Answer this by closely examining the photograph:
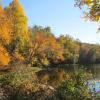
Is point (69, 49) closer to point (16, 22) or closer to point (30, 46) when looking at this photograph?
point (30, 46)

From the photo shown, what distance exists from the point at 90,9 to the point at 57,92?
184 inches

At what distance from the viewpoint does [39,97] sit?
47.7 ft

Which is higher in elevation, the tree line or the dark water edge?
the tree line

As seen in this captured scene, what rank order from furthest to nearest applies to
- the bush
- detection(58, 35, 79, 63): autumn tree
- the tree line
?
detection(58, 35, 79, 63): autumn tree, the tree line, the bush

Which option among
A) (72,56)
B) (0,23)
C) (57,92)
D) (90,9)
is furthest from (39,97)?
(72,56)

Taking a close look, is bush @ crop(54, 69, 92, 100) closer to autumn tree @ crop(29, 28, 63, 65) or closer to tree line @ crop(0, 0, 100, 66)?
tree line @ crop(0, 0, 100, 66)

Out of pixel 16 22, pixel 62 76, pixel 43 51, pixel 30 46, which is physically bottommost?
pixel 62 76

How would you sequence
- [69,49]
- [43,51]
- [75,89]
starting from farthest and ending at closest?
[69,49] → [43,51] → [75,89]

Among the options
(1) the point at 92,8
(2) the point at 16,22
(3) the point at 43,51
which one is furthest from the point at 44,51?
(1) the point at 92,8

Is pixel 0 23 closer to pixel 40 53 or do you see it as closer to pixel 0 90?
pixel 0 90

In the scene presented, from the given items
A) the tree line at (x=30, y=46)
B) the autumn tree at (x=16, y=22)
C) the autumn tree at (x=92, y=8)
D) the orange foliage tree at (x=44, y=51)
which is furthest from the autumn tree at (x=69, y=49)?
the autumn tree at (x=92, y=8)

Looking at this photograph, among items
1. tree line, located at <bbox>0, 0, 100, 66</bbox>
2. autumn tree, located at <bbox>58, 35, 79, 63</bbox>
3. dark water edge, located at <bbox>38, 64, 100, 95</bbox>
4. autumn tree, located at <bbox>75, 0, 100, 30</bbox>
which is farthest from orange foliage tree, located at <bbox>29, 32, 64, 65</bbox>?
autumn tree, located at <bbox>75, 0, 100, 30</bbox>

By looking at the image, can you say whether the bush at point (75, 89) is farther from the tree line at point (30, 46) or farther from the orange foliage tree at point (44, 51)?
the orange foliage tree at point (44, 51)

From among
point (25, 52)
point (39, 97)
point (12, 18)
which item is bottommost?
point (39, 97)
